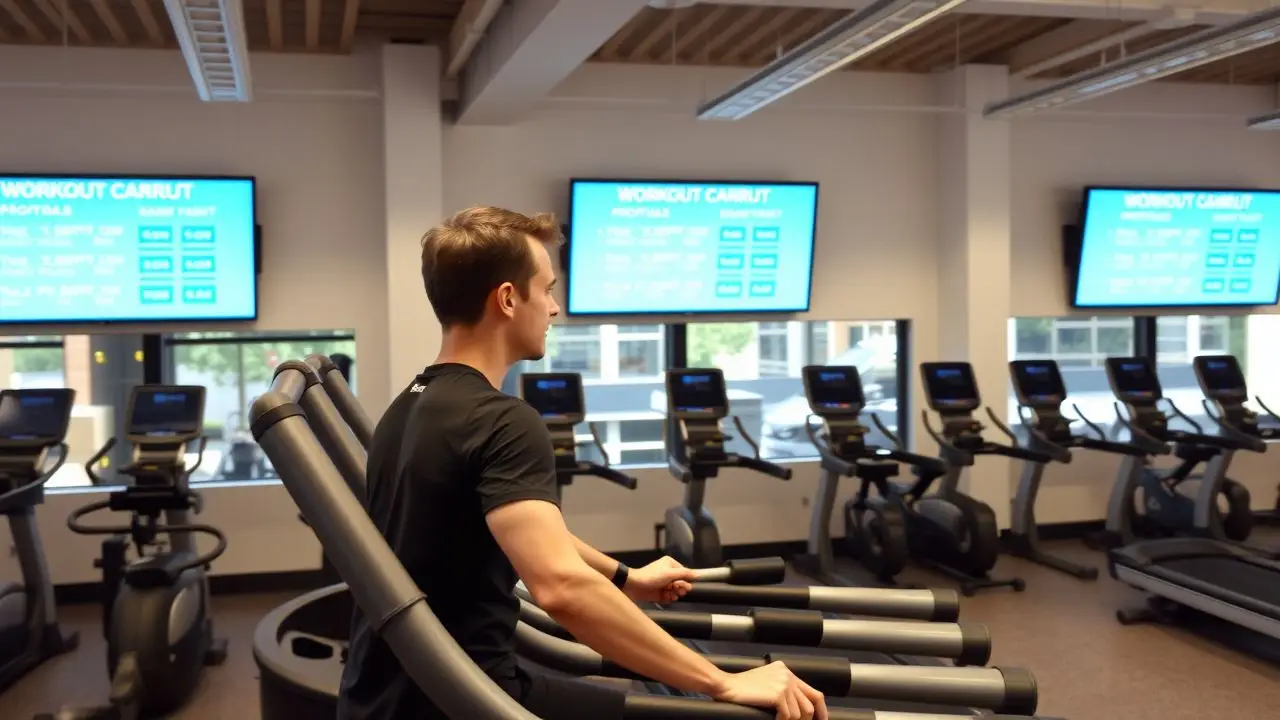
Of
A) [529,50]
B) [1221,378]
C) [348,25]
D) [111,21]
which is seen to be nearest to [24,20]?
[111,21]

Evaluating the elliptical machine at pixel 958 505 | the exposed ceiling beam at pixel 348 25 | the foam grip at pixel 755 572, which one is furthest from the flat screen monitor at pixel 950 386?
the foam grip at pixel 755 572

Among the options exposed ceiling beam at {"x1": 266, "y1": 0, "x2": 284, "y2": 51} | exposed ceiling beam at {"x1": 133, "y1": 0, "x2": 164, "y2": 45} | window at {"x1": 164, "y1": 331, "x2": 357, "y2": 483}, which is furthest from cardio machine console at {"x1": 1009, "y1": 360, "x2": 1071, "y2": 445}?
exposed ceiling beam at {"x1": 133, "y1": 0, "x2": 164, "y2": 45}

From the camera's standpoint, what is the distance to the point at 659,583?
2.10 metres

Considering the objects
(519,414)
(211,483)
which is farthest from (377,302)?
(519,414)

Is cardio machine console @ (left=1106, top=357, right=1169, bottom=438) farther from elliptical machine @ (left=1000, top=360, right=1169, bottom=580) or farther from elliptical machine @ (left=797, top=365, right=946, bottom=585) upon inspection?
elliptical machine @ (left=797, top=365, right=946, bottom=585)

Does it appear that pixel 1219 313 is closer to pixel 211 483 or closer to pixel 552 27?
pixel 552 27

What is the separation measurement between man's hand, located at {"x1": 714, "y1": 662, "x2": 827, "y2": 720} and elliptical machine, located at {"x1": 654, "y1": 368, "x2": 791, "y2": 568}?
4.37 metres

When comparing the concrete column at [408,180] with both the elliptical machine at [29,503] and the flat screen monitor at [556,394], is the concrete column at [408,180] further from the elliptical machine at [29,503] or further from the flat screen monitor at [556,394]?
the elliptical machine at [29,503]

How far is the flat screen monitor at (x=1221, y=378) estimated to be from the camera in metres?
7.17

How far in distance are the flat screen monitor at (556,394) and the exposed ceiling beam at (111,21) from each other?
2849 millimetres

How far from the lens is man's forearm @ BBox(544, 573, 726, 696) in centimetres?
144

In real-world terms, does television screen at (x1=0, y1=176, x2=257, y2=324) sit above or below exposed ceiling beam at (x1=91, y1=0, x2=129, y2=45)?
below

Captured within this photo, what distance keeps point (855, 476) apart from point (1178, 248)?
320cm

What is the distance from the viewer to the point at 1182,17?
17.5 ft
